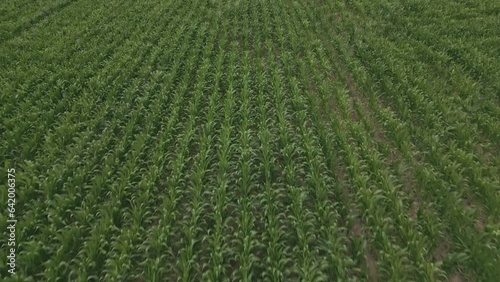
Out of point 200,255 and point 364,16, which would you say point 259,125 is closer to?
point 200,255

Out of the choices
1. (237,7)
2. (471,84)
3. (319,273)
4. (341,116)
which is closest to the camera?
(319,273)

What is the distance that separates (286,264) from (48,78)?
965cm

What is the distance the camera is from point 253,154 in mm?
8062

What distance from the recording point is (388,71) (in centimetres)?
1210

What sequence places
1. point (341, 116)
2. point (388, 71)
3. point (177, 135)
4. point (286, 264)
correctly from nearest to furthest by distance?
point (286, 264) < point (177, 135) < point (341, 116) < point (388, 71)

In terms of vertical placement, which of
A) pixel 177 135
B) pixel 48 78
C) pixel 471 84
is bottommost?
pixel 471 84

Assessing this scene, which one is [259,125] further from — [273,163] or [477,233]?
[477,233]

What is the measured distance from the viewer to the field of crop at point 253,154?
5.65 meters

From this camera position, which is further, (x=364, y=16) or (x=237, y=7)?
(x=237, y=7)

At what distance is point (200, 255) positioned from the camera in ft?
19.4

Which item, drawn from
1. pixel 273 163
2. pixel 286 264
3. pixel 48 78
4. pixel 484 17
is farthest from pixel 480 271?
pixel 484 17

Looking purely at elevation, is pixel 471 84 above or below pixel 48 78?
below

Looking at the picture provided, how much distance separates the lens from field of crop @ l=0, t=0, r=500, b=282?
222 inches

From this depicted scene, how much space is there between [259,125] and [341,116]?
2.37 m
